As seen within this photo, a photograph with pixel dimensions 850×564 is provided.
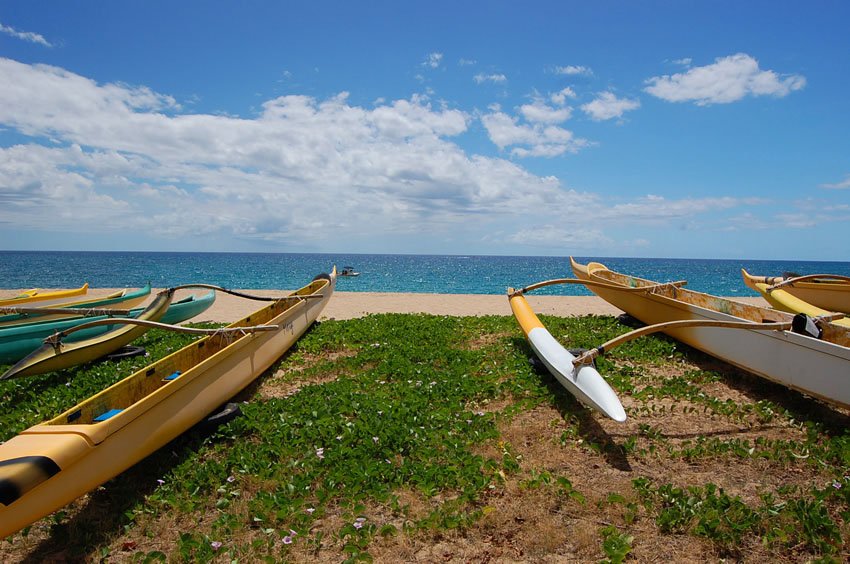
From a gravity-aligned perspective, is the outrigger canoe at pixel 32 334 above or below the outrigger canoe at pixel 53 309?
below

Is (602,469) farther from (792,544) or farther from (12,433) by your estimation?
(12,433)

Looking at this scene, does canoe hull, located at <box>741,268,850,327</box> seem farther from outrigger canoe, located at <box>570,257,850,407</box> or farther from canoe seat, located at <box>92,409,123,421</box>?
canoe seat, located at <box>92,409,123,421</box>

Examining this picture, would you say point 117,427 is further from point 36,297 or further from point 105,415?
point 36,297

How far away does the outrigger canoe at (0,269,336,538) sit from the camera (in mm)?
2727

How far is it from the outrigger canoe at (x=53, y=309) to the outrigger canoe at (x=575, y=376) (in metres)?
6.75

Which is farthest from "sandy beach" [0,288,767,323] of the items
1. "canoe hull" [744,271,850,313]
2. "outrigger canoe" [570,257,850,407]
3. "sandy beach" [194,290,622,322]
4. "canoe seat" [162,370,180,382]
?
"canoe seat" [162,370,180,382]

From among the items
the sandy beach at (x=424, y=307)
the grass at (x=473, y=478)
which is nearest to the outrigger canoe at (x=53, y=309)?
the grass at (x=473, y=478)

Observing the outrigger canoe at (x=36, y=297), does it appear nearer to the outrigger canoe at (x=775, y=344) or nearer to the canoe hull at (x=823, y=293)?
the outrigger canoe at (x=775, y=344)

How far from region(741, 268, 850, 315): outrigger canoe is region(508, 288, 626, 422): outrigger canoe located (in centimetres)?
585

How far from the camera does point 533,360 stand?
678 cm

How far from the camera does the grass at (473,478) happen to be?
3012mm

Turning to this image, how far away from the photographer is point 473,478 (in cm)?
371

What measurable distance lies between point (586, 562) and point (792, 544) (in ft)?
4.43

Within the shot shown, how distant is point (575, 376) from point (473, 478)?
5.59 ft
